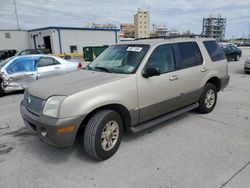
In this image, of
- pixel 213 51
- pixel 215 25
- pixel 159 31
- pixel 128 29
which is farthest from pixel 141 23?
pixel 213 51

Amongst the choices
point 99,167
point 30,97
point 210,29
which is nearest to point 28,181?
point 99,167

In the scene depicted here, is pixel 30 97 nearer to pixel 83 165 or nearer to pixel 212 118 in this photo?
pixel 83 165

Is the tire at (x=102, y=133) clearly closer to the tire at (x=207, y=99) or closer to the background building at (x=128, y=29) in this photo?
the tire at (x=207, y=99)

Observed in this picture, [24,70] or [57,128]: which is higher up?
[24,70]

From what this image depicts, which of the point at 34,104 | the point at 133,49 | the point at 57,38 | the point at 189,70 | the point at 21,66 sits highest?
the point at 57,38

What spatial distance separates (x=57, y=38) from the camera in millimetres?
26594

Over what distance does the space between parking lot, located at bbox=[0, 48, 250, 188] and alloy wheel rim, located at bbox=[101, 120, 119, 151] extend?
0.74 ft

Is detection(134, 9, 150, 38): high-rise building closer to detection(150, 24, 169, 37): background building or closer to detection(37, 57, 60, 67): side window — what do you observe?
detection(150, 24, 169, 37): background building

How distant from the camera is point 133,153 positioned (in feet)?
11.1

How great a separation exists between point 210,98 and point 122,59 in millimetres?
2559

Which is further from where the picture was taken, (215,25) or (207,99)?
(215,25)

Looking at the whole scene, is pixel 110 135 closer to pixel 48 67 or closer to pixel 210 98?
→ pixel 210 98

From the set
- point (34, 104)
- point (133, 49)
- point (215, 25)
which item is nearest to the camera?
point (34, 104)

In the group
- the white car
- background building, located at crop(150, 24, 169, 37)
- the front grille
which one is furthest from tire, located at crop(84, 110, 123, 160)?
background building, located at crop(150, 24, 169, 37)
